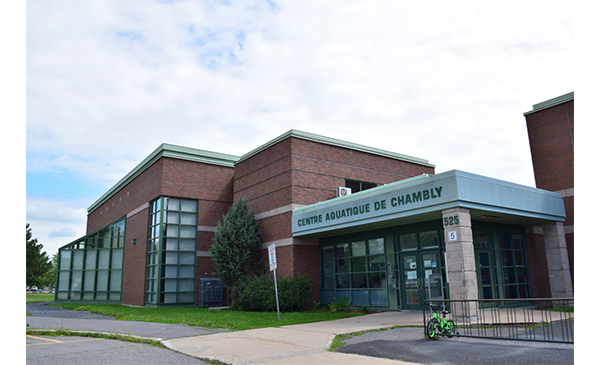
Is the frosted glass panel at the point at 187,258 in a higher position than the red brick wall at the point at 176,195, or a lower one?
lower

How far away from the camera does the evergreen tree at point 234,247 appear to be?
→ 22.8 meters

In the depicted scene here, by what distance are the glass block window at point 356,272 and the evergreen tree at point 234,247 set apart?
4003 mm

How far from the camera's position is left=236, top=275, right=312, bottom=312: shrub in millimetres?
19422

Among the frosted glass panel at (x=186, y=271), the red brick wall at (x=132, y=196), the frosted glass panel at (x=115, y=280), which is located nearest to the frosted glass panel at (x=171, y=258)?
the frosted glass panel at (x=186, y=271)

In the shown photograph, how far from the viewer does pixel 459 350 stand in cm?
891

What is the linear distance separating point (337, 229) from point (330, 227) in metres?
0.33

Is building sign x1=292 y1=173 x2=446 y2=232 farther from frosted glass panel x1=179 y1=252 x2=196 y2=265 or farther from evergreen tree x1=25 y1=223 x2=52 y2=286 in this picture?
evergreen tree x1=25 y1=223 x2=52 y2=286

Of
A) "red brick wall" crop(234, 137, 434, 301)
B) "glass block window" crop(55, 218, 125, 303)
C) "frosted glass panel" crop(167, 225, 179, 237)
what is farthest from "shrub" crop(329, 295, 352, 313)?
"glass block window" crop(55, 218, 125, 303)

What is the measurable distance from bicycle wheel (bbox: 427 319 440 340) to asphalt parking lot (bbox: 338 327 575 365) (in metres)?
0.16

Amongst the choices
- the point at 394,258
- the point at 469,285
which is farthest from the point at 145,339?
the point at 394,258

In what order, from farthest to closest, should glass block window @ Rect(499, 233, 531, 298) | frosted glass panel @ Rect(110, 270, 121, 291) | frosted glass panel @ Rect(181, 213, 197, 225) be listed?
frosted glass panel @ Rect(110, 270, 121, 291) → frosted glass panel @ Rect(181, 213, 197, 225) → glass block window @ Rect(499, 233, 531, 298)

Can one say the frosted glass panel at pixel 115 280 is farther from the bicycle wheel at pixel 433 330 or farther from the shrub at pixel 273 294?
the bicycle wheel at pixel 433 330

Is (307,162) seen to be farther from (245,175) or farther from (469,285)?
(469,285)

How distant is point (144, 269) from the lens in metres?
27.0
